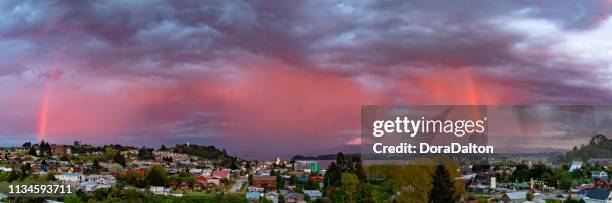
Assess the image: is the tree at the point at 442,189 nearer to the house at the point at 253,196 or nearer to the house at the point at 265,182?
the house at the point at 253,196

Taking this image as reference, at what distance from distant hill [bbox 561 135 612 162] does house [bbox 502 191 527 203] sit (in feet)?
19.5

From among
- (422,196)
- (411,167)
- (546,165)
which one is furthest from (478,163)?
(422,196)

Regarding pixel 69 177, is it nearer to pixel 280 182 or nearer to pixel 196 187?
pixel 196 187

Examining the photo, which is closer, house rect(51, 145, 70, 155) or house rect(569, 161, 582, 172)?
house rect(569, 161, 582, 172)

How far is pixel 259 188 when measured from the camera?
1030 inches

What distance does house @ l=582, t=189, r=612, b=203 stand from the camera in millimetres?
17522

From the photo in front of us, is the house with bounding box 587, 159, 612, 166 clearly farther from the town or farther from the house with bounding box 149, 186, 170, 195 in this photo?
the house with bounding box 149, 186, 170, 195

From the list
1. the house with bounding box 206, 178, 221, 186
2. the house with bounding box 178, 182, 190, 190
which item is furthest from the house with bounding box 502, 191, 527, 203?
the house with bounding box 206, 178, 221, 186

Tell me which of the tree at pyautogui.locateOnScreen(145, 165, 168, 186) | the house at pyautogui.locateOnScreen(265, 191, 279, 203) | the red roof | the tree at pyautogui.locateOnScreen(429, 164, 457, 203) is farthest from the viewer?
the red roof

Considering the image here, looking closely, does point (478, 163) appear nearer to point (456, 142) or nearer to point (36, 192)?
point (456, 142)

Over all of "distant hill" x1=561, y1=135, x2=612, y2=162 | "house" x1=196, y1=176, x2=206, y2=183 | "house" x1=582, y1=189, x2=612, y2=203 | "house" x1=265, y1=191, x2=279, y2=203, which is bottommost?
"house" x1=265, y1=191, x2=279, y2=203

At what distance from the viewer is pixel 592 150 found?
81.5 feet

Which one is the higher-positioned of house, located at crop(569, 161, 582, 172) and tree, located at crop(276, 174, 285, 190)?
house, located at crop(569, 161, 582, 172)

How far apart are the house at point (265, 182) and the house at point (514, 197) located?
415 inches
